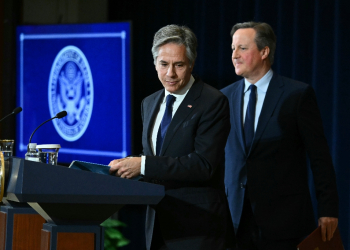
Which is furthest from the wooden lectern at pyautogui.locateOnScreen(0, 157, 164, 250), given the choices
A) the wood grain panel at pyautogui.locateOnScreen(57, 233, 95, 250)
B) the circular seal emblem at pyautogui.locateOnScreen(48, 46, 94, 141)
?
the circular seal emblem at pyautogui.locateOnScreen(48, 46, 94, 141)

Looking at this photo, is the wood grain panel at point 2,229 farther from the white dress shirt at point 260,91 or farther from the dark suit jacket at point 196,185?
the white dress shirt at point 260,91

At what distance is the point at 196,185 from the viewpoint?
1.81 meters

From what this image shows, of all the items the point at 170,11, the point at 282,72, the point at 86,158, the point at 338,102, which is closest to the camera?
the point at 338,102

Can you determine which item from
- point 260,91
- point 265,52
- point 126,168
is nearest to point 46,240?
point 126,168

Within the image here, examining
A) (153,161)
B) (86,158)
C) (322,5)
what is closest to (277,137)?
(153,161)

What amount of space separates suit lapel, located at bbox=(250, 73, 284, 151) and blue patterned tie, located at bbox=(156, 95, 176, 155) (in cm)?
68

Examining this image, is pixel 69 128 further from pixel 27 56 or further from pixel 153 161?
pixel 153 161

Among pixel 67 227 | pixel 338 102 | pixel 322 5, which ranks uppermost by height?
pixel 322 5

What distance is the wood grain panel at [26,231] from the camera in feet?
5.71

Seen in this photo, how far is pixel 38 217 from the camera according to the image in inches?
71.9

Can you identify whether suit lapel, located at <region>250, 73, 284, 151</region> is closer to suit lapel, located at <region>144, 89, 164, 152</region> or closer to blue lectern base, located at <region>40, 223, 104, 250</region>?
suit lapel, located at <region>144, 89, 164, 152</region>

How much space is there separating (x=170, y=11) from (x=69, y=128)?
1.35 meters

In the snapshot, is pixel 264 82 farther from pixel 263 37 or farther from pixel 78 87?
pixel 78 87

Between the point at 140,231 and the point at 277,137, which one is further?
the point at 140,231
